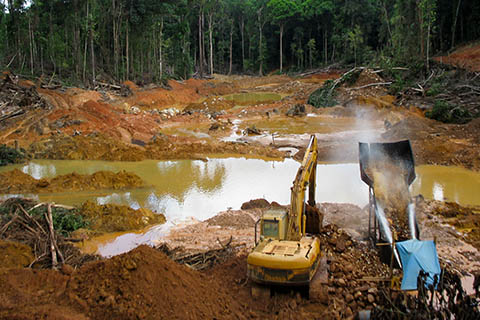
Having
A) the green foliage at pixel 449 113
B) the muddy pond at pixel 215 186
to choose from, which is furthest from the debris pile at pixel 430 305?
the green foliage at pixel 449 113

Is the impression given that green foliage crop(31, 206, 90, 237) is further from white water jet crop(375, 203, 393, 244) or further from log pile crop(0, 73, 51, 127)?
log pile crop(0, 73, 51, 127)

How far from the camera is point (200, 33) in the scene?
49.2 m

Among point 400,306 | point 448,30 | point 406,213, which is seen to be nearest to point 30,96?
point 406,213

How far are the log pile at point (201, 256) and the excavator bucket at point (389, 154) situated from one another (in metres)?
3.57

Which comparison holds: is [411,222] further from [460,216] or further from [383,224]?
[460,216]

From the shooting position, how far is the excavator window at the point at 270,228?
6.88m

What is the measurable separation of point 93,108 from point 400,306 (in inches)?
876

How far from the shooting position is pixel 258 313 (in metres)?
6.20

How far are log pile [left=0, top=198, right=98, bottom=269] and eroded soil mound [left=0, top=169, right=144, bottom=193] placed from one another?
10.5 ft

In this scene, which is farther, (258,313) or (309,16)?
(309,16)

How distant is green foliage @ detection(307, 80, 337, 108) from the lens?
1219 inches

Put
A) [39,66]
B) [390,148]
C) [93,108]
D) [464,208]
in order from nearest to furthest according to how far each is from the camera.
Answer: [390,148] → [464,208] → [93,108] → [39,66]

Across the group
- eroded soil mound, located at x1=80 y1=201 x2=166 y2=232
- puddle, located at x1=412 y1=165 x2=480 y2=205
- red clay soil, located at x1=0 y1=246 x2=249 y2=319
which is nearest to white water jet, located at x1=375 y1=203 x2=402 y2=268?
red clay soil, located at x1=0 y1=246 x2=249 y2=319

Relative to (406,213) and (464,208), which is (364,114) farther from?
(406,213)
